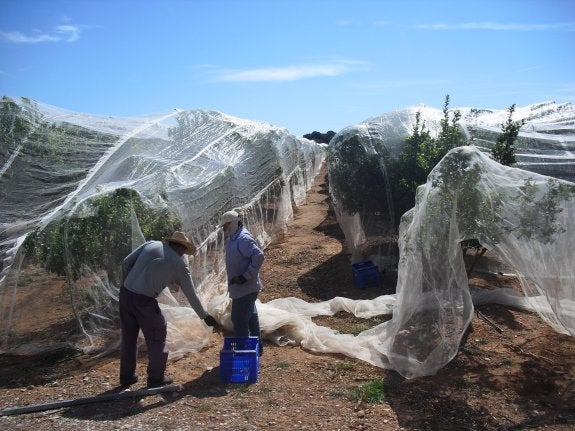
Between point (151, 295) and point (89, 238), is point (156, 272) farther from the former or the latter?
point (89, 238)

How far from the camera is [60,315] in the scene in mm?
5559

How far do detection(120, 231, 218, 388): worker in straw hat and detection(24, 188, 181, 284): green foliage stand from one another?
3.94 feet

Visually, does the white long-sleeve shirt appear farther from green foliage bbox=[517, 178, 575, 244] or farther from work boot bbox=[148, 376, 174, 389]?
green foliage bbox=[517, 178, 575, 244]

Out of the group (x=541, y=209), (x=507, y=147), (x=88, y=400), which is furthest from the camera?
(x=507, y=147)

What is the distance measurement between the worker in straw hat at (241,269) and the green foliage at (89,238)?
4.31ft

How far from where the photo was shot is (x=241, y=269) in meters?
4.87

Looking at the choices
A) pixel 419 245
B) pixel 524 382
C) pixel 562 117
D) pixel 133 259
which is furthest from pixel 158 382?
pixel 562 117

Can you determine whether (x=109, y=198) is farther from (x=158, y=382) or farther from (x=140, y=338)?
(x=158, y=382)

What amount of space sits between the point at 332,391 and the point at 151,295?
5.78ft

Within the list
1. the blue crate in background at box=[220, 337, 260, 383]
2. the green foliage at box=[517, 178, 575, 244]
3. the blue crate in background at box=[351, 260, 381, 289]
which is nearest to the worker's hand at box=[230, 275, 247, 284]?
the blue crate in background at box=[220, 337, 260, 383]

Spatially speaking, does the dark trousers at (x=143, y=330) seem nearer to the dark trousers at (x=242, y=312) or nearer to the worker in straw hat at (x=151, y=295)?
the worker in straw hat at (x=151, y=295)

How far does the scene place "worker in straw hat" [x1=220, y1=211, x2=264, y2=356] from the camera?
4824 millimetres

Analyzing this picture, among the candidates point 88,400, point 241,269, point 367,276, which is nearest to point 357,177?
point 367,276

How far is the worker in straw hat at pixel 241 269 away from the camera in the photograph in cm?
482
